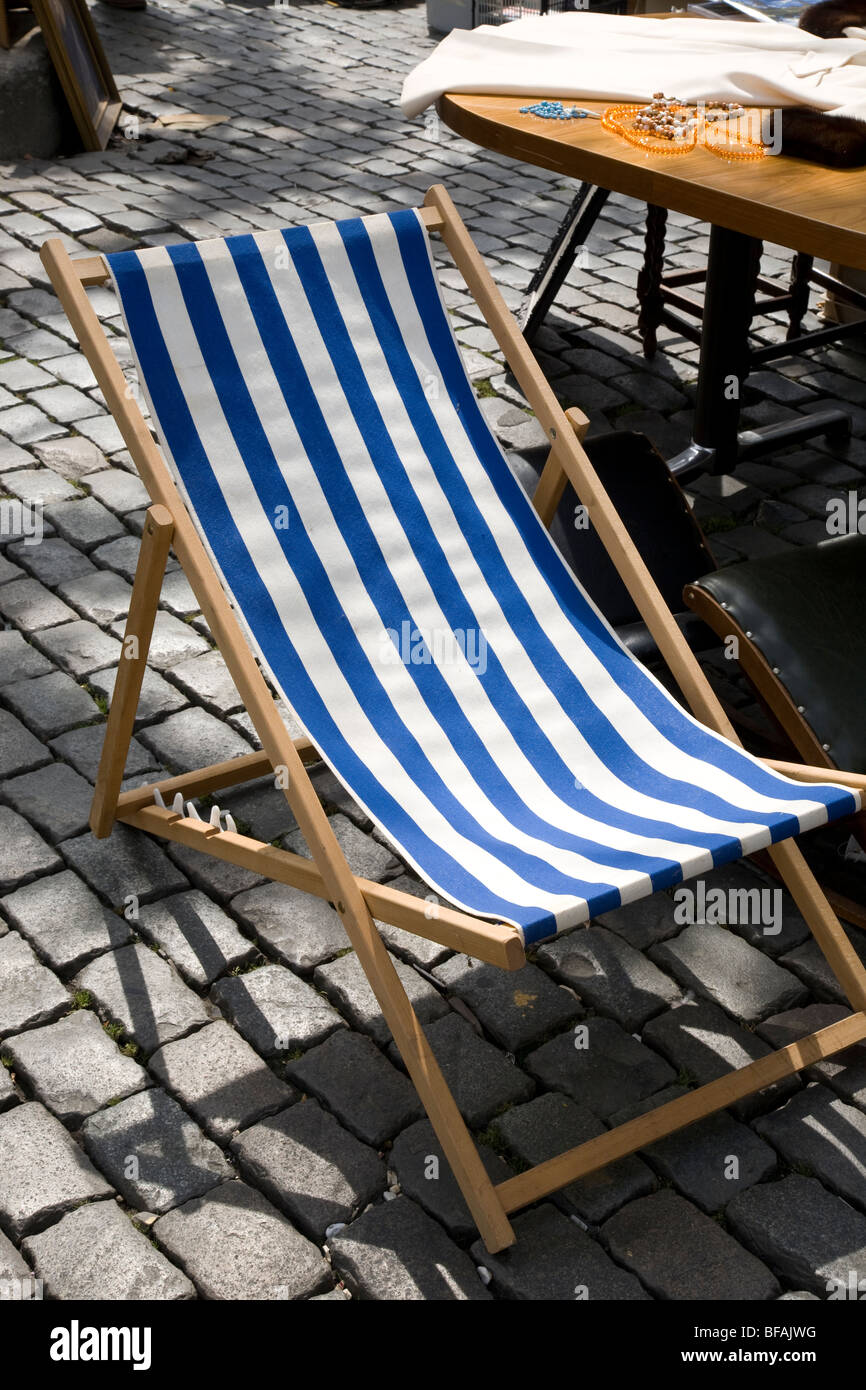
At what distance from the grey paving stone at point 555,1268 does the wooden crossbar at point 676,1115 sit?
71 millimetres

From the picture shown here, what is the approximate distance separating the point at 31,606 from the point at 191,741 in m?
0.77

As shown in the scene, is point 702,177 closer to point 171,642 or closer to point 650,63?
point 650,63

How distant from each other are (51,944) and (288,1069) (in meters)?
0.59

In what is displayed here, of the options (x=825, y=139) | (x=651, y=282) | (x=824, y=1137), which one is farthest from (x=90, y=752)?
(x=651, y=282)

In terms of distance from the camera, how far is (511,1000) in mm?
2824

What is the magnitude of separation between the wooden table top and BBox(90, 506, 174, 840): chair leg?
140cm

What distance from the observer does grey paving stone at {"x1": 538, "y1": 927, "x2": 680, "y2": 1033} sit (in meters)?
2.80

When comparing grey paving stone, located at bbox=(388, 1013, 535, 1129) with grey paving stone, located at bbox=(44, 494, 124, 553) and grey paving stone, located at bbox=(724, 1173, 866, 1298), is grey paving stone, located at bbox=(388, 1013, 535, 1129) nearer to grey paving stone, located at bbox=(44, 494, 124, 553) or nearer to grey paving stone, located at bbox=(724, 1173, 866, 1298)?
grey paving stone, located at bbox=(724, 1173, 866, 1298)

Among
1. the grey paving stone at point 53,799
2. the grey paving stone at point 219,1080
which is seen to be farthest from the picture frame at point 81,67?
the grey paving stone at point 219,1080

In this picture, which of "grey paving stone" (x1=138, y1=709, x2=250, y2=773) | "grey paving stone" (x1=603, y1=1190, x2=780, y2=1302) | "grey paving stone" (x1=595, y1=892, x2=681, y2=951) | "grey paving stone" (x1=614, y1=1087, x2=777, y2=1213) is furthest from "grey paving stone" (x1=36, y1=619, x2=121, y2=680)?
"grey paving stone" (x1=603, y1=1190, x2=780, y2=1302)

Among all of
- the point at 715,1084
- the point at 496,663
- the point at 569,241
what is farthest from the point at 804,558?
the point at 569,241
